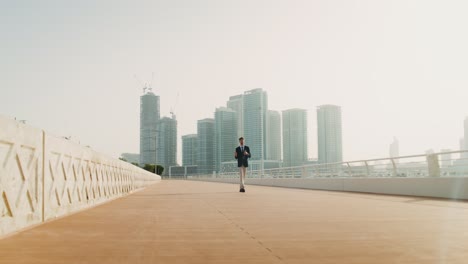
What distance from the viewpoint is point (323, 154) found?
128250 mm

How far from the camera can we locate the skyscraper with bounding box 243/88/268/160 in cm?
16875

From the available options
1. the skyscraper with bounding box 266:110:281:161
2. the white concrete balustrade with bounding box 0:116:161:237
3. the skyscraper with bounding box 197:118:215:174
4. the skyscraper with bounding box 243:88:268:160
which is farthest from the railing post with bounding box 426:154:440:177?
the skyscraper with bounding box 197:118:215:174

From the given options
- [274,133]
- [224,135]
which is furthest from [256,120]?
[224,135]

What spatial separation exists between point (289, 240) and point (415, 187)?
10.7 metres

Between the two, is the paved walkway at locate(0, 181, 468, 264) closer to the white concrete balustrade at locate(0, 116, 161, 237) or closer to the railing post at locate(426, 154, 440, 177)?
the white concrete balustrade at locate(0, 116, 161, 237)

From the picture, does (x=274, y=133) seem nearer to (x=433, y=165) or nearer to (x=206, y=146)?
(x=206, y=146)

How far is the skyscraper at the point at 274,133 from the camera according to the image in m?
174

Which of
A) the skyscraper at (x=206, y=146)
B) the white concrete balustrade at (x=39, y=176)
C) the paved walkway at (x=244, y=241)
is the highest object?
the skyscraper at (x=206, y=146)

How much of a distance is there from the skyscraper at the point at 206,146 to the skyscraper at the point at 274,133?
24.0 meters

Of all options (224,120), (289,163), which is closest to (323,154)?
(289,163)

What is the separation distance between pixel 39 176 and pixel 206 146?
183 m

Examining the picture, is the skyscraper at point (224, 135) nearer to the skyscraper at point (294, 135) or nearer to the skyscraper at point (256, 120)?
the skyscraper at point (256, 120)

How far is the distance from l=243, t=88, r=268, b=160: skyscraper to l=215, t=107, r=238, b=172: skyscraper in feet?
19.7

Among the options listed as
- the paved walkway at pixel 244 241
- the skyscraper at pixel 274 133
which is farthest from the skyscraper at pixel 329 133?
the paved walkway at pixel 244 241
